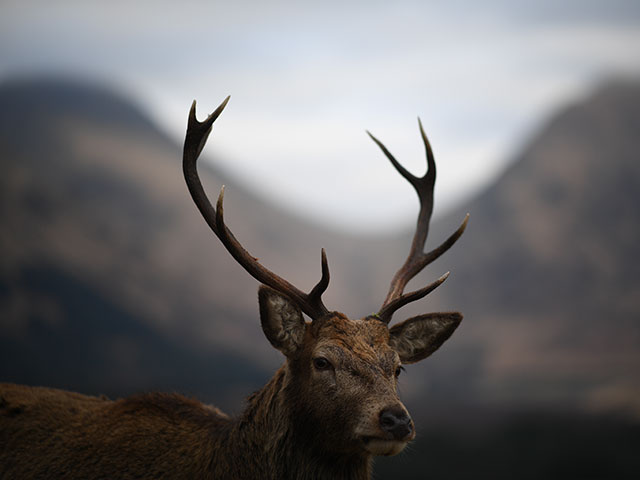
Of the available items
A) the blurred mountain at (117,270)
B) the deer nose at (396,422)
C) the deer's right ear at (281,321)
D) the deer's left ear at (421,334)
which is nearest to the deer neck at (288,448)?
the deer's right ear at (281,321)

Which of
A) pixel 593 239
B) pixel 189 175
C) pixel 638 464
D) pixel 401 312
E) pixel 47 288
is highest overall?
pixel 593 239

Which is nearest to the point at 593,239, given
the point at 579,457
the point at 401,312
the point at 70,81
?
the point at 401,312

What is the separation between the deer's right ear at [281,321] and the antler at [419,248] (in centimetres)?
57

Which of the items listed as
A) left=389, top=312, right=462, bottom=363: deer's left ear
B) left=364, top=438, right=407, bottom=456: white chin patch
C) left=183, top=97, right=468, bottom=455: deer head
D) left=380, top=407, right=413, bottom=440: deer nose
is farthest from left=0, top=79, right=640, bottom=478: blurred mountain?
left=380, top=407, right=413, bottom=440: deer nose

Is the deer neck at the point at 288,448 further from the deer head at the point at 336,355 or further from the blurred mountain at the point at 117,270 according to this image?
the blurred mountain at the point at 117,270

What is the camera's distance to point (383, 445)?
12.0 ft

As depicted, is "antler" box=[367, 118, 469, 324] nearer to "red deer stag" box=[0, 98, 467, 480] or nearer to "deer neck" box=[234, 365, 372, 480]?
"red deer stag" box=[0, 98, 467, 480]

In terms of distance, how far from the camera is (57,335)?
2592cm

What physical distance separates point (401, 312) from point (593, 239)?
413 inches

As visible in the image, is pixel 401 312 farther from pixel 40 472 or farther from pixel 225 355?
pixel 40 472

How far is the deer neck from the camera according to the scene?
13.1 feet

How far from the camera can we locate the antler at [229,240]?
4.27 metres

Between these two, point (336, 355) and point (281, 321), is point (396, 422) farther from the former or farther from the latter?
point (281, 321)

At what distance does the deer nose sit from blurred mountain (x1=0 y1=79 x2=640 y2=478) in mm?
16709
